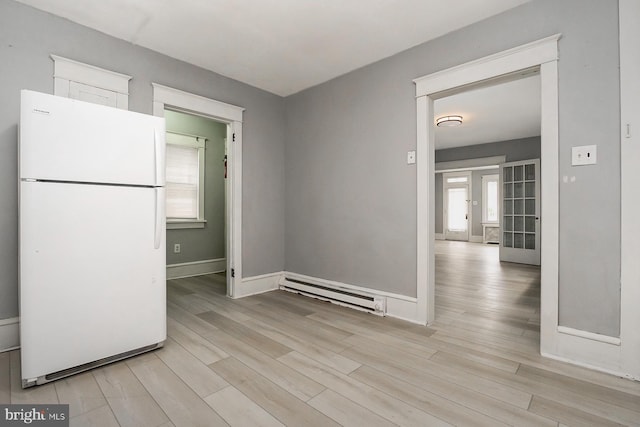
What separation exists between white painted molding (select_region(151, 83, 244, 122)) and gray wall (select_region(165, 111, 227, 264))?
157cm

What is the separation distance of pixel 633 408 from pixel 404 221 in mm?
1781

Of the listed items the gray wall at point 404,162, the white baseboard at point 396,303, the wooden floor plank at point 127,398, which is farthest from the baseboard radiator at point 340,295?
the wooden floor plank at point 127,398

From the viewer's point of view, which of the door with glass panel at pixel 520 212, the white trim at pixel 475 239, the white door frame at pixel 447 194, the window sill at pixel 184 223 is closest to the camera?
the window sill at pixel 184 223

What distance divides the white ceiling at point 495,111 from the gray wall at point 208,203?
11.6 ft

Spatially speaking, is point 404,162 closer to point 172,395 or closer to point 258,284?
point 258,284

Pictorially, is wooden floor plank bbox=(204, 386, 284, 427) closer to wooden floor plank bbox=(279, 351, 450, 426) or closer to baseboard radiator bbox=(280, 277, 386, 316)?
wooden floor plank bbox=(279, 351, 450, 426)

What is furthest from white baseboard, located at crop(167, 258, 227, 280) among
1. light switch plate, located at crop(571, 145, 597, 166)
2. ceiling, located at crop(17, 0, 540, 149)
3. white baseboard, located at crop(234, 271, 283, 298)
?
light switch plate, located at crop(571, 145, 597, 166)

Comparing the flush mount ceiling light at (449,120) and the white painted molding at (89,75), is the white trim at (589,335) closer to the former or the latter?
the flush mount ceiling light at (449,120)

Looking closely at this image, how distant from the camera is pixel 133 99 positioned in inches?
105

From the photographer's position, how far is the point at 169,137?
4410 mm

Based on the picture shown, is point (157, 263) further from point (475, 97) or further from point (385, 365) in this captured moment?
point (475, 97)

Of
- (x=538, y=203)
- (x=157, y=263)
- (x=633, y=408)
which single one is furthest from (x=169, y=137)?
(x=538, y=203)

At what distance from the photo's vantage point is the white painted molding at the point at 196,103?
282cm

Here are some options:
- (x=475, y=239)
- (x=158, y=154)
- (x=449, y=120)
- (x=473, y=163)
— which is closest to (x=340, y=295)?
(x=158, y=154)
